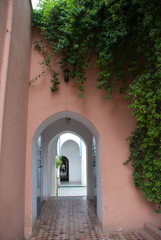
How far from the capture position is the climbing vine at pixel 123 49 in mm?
3564

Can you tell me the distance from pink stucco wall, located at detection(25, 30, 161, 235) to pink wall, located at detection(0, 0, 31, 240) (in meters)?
0.24

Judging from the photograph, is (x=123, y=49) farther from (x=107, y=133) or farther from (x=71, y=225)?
(x=71, y=225)

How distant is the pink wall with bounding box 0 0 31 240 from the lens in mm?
3002

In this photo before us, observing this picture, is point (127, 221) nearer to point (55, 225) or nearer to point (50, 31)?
point (55, 225)

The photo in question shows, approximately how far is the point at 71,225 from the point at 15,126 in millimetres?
2856

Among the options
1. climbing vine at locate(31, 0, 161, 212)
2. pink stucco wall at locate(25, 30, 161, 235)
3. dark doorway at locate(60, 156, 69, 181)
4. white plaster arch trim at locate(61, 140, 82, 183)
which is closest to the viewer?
climbing vine at locate(31, 0, 161, 212)

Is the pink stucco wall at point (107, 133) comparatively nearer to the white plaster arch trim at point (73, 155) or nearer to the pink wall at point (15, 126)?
the pink wall at point (15, 126)

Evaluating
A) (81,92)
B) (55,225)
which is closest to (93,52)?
(81,92)

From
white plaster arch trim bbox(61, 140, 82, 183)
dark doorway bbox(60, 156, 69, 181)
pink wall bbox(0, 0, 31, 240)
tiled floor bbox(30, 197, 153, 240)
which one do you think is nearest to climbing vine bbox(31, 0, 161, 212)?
pink wall bbox(0, 0, 31, 240)

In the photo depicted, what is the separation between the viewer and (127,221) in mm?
4250

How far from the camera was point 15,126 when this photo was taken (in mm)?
3594

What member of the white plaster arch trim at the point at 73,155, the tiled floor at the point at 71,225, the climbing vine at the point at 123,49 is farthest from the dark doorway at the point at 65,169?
the climbing vine at the point at 123,49

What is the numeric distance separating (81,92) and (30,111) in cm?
131

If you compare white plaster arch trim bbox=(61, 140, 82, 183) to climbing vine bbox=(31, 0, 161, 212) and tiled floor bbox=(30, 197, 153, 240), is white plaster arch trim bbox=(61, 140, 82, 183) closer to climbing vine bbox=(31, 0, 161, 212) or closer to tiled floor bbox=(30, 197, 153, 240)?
tiled floor bbox=(30, 197, 153, 240)
